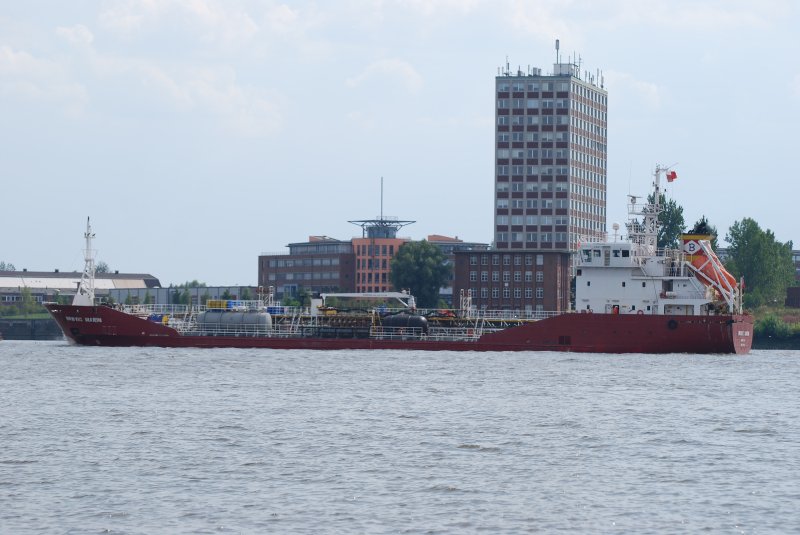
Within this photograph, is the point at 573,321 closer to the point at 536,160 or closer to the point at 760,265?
the point at 760,265

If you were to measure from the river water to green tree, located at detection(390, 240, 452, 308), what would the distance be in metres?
111

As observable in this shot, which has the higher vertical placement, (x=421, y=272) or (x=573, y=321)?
(x=421, y=272)

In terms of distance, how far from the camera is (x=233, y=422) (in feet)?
164

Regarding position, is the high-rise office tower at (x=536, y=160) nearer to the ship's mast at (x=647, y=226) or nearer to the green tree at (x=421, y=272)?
the green tree at (x=421, y=272)

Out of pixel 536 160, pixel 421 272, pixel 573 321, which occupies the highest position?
pixel 536 160

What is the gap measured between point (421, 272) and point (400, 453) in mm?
143842

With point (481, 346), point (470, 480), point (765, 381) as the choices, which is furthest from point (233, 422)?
point (481, 346)

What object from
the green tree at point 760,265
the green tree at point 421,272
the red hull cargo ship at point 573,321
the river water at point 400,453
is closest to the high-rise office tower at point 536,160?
the green tree at point 421,272

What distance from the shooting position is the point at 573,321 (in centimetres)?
9300

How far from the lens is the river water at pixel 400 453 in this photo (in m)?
32.1

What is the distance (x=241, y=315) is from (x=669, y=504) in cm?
7387

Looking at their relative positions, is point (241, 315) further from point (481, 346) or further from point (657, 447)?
point (657, 447)

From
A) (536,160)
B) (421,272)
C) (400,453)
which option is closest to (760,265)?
(536,160)

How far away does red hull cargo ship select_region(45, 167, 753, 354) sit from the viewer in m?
92.4
